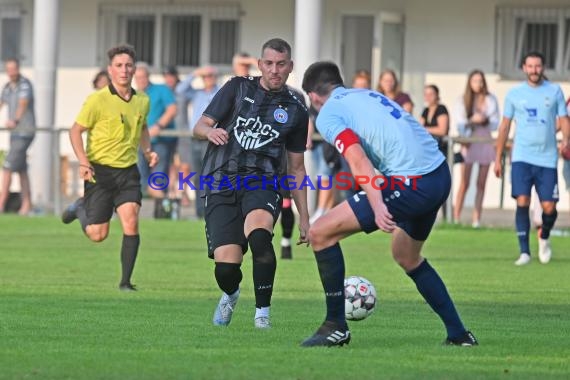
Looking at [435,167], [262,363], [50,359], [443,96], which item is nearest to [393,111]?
[435,167]

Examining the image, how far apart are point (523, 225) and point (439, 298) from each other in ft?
25.8

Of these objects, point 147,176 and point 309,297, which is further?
point 147,176

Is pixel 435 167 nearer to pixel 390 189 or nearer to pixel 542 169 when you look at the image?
pixel 390 189

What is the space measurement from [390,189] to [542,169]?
26.9 feet

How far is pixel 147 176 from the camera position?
74.5 ft

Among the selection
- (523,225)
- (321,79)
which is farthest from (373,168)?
(523,225)

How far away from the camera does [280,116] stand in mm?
10359

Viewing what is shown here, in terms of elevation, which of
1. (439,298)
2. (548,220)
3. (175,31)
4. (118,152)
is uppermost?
(175,31)

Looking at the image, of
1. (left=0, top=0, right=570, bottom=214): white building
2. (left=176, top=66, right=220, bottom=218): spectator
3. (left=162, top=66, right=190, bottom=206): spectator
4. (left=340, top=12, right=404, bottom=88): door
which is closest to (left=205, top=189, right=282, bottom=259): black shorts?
(left=176, top=66, right=220, bottom=218): spectator

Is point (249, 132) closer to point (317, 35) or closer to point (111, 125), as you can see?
point (111, 125)

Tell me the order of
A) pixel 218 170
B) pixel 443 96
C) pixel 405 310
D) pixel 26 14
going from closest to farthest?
pixel 218 170
pixel 405 310
pixel 443 96
pixel 26 14

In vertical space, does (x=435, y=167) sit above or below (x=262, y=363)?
above

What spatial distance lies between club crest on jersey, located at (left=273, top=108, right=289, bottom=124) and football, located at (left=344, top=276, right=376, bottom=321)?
121 cm

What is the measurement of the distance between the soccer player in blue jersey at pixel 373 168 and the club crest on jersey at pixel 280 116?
4.33 ft
